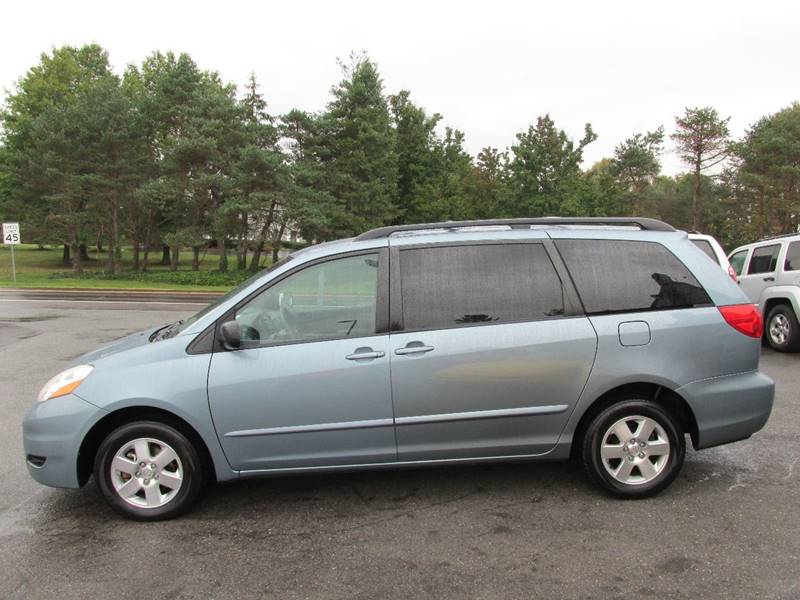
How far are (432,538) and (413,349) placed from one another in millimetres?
1079

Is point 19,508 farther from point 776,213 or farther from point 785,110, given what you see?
point 785,110

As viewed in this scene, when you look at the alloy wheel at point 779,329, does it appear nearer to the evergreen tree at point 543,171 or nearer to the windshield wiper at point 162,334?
the windshield wiper at point 162,334

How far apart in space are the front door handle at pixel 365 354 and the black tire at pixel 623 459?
4.70ft

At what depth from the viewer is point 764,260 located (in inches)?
360

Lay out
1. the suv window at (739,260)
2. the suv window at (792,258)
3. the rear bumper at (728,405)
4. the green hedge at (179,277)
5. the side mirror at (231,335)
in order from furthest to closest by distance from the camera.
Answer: the green hedge at (179,277) → the suv window at (739,260) → the suv window at (792,258) → the rear bumper at (728,405) → the side mirror at (231,335)

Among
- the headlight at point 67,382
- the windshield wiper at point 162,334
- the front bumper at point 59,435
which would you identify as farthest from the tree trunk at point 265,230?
the front bumper at point 59,435

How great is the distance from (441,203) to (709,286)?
43406 mm

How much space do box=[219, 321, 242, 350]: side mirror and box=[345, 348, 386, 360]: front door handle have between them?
0.67m

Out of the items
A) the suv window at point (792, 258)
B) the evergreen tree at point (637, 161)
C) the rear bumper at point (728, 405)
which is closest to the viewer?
the rear bumper at point (728, 405)

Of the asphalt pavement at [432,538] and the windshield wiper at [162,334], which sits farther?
the windshield wiper at [162,334]

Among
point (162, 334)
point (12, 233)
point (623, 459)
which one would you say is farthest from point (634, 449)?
point (12, 233)

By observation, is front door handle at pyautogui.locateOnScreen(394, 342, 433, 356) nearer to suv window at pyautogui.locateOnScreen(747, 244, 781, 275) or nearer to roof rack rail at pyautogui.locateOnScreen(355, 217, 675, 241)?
roof rack rail at pyautogui.locateOnScreen(355, 217, 675, 241)

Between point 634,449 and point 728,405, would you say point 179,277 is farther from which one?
point 728,405

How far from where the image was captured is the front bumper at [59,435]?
3376mm
